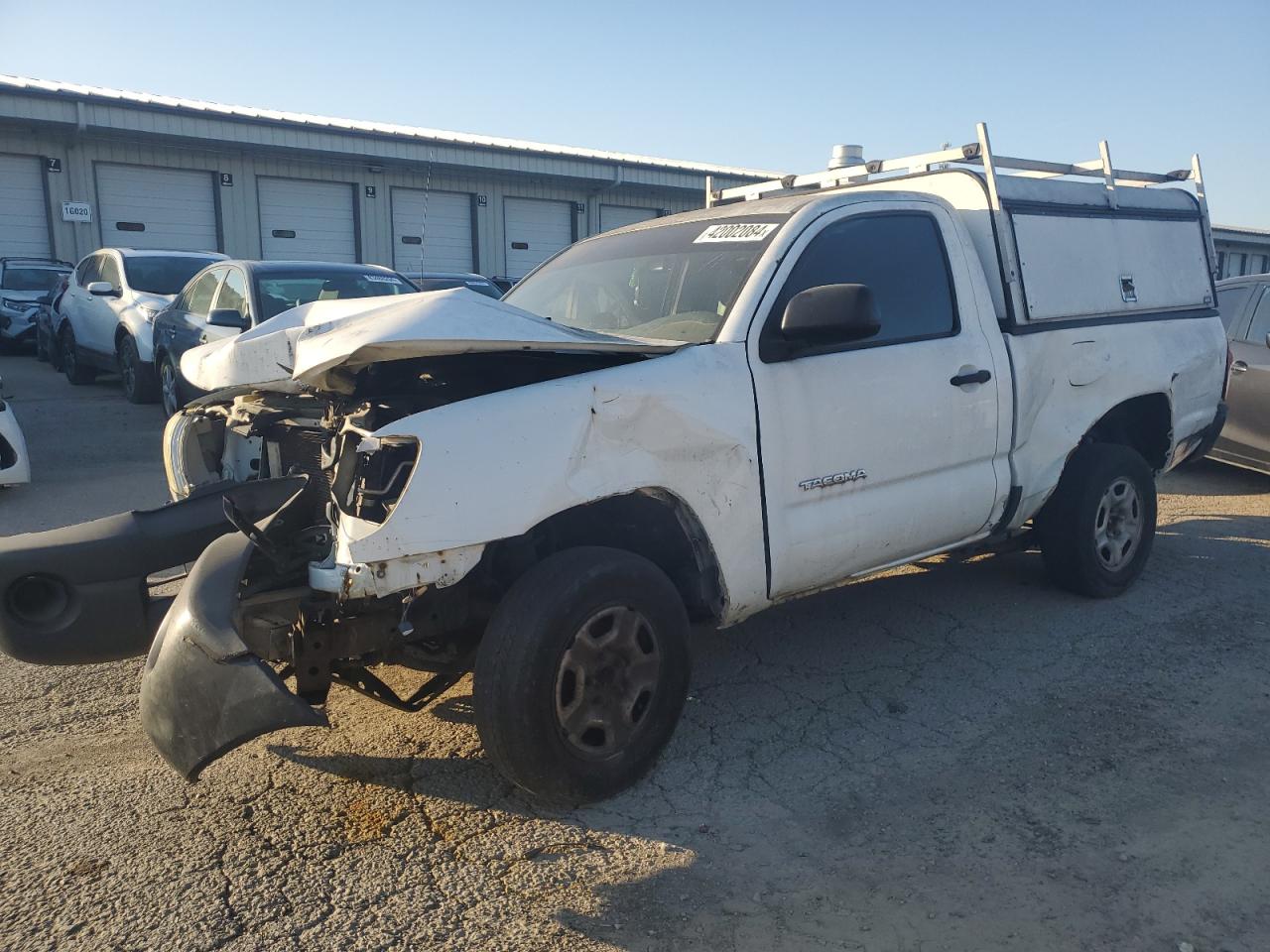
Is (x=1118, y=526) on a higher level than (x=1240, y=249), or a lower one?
lower

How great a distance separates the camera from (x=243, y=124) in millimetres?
21875

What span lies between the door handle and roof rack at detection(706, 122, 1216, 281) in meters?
0.59

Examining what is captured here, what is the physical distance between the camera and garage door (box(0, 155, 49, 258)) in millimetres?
20406

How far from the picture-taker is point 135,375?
11531 millimetres

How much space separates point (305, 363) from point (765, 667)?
243 cm

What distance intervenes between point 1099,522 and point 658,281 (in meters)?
2.70

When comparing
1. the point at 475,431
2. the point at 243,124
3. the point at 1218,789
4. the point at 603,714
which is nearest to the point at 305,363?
the point at 475,431

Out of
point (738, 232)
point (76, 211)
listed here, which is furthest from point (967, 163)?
point (76, 211)

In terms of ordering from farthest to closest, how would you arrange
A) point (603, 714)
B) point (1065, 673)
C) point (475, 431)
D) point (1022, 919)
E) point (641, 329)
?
point (1065, 673) → point (641, 329) → point (603, 714) → point (475, 431) → point (1022, 919)

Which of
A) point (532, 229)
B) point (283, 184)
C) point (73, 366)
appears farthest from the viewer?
point (532, 229)

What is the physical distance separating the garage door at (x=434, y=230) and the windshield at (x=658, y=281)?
21319 mm

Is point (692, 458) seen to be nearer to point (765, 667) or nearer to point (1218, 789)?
point (765, 667)

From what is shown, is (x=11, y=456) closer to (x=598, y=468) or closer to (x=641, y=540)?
(x=641, y=540)

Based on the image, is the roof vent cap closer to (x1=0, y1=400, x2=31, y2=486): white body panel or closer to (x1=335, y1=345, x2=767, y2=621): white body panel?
(x1=335, y1=345, x2=767, y2=621): white body panel
